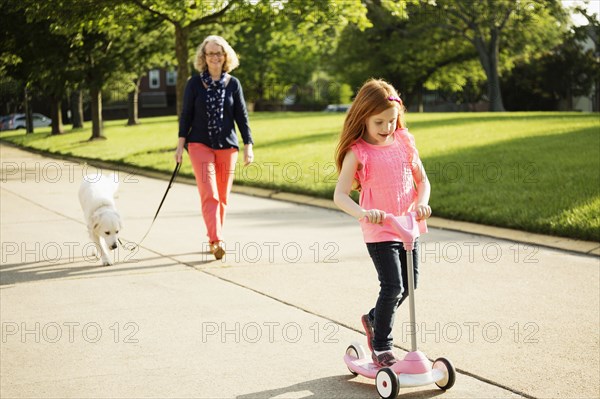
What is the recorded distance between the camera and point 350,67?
2328 inches

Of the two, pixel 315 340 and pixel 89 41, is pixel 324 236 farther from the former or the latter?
pixel 89 41

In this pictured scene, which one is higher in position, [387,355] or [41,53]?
[41,53]

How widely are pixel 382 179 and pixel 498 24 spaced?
1947 inches

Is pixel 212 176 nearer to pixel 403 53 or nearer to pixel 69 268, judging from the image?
pixel 69 268

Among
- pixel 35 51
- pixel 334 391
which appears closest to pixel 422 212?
pixel 334 391

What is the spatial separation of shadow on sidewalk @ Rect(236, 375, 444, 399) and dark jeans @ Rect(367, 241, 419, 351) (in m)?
0.22

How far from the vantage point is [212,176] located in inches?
330

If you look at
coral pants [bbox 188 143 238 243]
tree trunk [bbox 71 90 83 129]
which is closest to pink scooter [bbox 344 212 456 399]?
coral pants [bbox 188 143 238 243]

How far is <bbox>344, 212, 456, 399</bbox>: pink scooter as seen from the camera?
4.18 m

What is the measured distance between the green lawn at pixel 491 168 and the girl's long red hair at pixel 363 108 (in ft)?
15.9

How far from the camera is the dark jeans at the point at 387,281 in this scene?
4.37 metres

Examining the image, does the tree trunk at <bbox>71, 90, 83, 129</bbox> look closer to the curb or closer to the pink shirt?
the curb

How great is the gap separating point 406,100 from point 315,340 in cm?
6144

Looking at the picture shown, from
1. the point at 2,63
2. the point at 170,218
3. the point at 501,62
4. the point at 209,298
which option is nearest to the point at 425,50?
the point at 501,62
